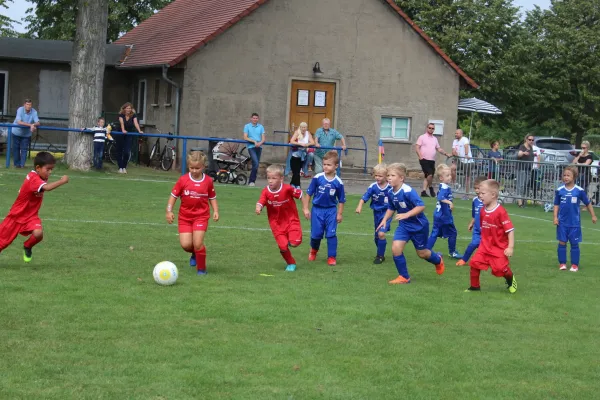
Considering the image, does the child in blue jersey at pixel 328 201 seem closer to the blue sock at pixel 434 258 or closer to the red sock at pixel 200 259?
the blue sock at pixel 434 258

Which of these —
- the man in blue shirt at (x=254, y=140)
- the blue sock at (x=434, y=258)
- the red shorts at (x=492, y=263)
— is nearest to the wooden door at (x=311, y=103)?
the man in blue shirt at (x=254, y=140)

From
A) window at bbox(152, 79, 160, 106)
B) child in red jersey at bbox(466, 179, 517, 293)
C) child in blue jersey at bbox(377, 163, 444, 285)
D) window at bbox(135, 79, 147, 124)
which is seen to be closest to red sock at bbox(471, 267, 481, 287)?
child in red jersey at bbox(466, 179, 517, 293)

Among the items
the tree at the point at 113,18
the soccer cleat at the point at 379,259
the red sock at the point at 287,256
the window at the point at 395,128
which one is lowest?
the soccer cleat at the point at 379,259

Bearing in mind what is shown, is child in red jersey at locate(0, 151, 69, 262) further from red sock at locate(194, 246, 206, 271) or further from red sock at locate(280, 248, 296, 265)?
red sock at locate(280, 248, 296, 265)

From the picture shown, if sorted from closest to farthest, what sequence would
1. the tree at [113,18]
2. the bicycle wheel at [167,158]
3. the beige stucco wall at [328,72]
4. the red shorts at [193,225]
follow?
1. the red shorts at [193,225]
2. the bicycle wheel at [167,158]
3. the beige stucco wall at [328,72]
4. the tree at [113,18]

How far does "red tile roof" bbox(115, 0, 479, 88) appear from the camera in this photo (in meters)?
29.5

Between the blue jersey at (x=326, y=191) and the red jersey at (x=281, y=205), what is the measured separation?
0.64 meters

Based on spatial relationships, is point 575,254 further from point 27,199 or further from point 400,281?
point 27,199

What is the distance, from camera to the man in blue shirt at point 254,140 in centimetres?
2467

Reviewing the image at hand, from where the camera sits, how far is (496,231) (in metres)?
10.8

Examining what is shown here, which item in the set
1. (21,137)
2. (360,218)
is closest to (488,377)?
(360,218)

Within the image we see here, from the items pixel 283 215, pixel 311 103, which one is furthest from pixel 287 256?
pixel 311 103

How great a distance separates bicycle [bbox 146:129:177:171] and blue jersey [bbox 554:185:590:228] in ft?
54.8

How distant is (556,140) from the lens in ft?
133
